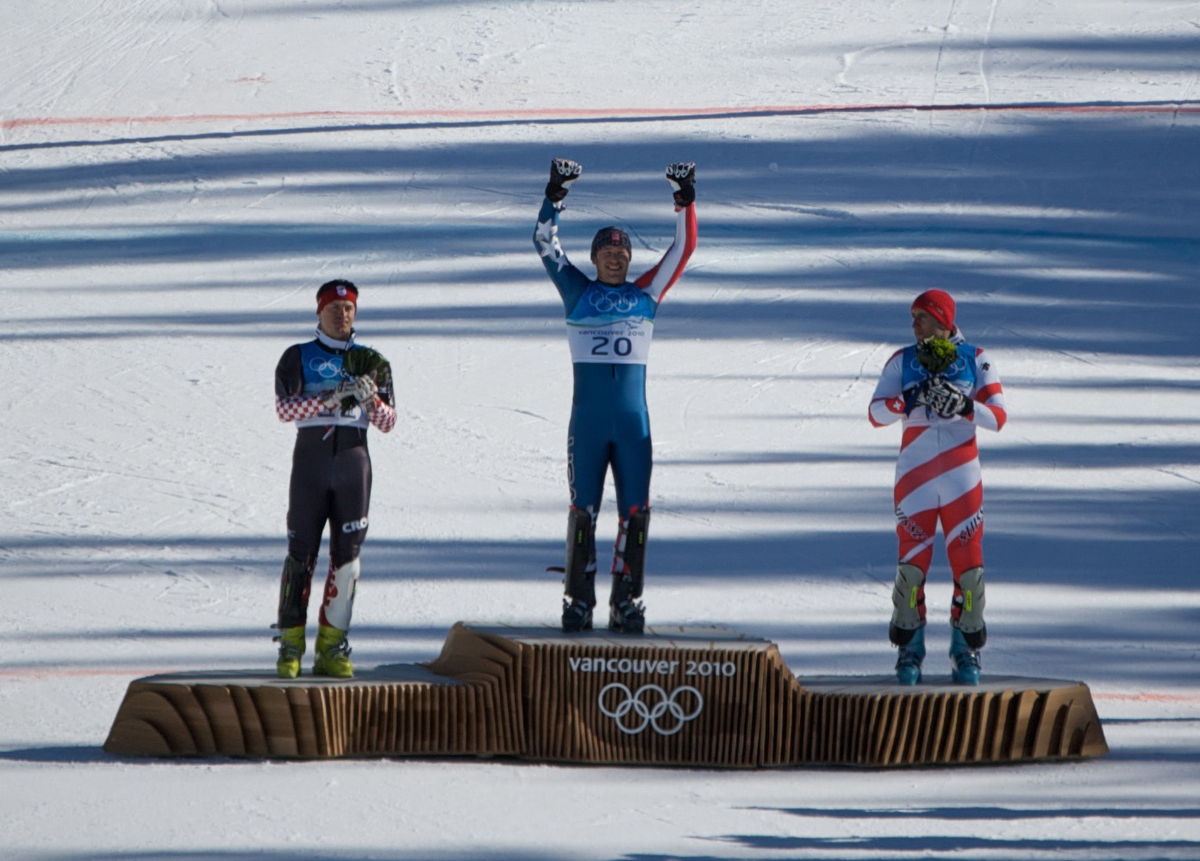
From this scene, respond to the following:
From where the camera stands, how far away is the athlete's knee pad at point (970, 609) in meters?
6.17

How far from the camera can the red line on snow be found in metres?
17.3

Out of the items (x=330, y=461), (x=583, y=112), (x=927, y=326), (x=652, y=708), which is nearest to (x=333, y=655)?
(x=330, y=461)

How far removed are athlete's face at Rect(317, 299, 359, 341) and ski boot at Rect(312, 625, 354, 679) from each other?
999mm

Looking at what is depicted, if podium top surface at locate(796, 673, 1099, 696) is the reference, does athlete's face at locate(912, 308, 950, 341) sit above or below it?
above

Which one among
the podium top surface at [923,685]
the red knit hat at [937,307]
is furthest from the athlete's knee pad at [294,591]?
the red knit hat at [937,307]

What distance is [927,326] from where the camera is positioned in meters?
6.16

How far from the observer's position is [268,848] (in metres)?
4.88

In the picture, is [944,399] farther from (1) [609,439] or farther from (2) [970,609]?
(1) [609,439]

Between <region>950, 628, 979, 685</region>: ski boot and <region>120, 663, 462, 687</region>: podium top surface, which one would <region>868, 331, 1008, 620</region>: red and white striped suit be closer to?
<region>950, 628, 979, 685</region>: ski boot

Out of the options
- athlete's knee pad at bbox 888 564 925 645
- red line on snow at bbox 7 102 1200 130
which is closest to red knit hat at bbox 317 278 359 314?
athlete's knee pad at bbox 888 564 925 645

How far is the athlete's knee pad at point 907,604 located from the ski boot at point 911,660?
0.02 metres

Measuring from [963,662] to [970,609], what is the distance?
186 mm

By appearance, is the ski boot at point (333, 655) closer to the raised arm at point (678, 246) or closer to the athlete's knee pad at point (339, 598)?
the athlete's knee pad at point (339, 598)

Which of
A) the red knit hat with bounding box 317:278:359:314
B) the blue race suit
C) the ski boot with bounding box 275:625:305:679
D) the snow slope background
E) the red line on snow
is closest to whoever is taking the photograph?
the snow slope background
